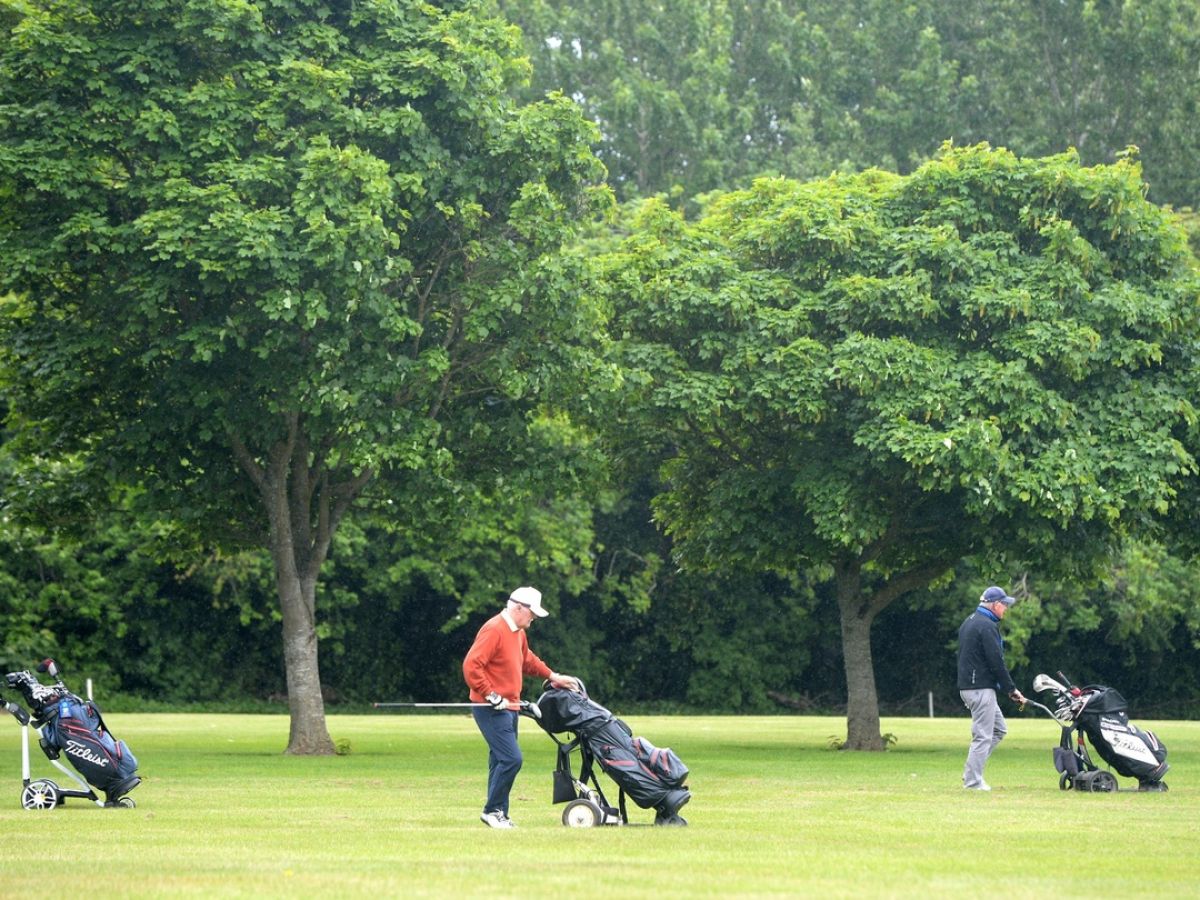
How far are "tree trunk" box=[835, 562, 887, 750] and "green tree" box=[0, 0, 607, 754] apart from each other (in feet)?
19.4

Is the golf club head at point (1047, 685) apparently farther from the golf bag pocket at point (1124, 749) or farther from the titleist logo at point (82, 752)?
the titleist logo at point (82, 752)

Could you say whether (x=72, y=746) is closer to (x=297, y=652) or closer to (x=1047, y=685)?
(x=1047, y=685)

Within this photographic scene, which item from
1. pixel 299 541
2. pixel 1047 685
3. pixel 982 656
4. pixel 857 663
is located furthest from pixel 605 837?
pixel 857 663

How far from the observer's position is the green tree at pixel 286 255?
25984mm

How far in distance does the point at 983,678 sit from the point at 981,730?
23.0 inches

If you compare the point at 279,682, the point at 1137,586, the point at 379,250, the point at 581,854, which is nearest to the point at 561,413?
the point at 379,250

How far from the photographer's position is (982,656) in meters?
20.9

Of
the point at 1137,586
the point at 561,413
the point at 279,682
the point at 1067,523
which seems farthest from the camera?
the point at 279,682

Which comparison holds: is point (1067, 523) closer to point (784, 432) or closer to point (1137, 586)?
point (784, 432)

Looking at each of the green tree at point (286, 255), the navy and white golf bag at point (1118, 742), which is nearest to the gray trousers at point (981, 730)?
the navy and white golf bag at point (1118, 742)

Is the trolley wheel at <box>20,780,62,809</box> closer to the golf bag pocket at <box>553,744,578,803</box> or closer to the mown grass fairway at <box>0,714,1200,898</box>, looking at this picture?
the mown grass fairway at <box>0,714,1200,898</box>

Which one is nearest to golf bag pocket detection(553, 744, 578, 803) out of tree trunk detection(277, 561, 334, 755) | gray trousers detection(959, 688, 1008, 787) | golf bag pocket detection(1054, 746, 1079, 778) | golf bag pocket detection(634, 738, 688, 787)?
golf bag pocket detection(634, 738, 688, 787)

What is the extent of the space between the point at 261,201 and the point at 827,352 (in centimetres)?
919

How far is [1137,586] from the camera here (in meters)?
52.6
